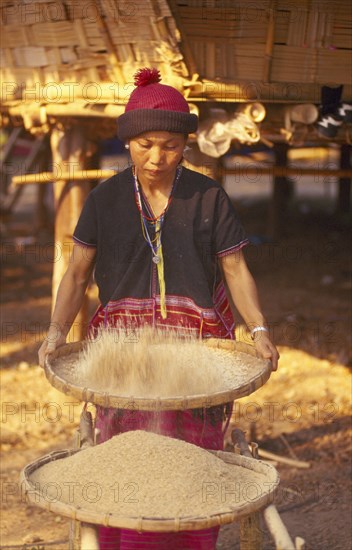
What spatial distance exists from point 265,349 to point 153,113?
900mm

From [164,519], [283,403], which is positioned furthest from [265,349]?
[283,403]

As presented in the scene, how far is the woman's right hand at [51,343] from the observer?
10.1ft

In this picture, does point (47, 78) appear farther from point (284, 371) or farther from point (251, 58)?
point (284, 371)

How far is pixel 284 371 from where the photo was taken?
623 cm

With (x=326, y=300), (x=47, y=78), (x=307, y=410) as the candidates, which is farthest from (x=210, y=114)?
(x=326, y=300)

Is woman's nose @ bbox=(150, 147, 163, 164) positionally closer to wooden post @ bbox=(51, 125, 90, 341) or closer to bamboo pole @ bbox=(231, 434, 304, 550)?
bamboo pole @ bbox=(231, 434, 304, 550)

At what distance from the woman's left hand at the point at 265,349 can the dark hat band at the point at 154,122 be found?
2.51ft

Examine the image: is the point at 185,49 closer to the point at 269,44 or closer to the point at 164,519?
the point at 269,44

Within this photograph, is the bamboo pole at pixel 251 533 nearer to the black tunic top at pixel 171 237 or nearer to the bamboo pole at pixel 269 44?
the black tunic top at pixel 171 237

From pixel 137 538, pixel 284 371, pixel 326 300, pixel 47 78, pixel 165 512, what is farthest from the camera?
pixel 326 300

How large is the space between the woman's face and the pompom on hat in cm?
3

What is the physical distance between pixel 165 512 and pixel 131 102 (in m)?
1.43

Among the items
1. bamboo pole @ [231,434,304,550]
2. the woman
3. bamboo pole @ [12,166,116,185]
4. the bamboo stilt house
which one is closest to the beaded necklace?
the woman

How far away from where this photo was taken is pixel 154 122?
2.97 m
